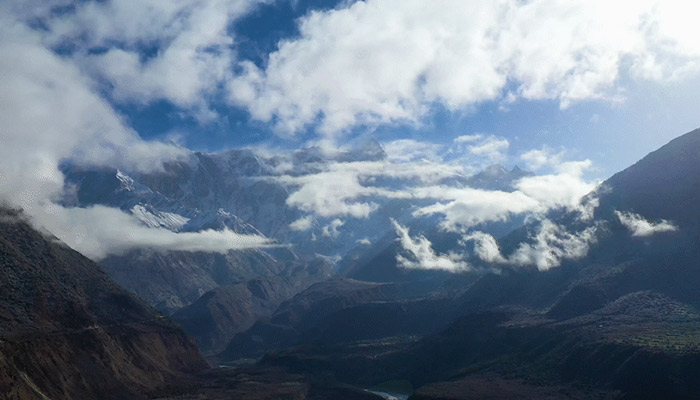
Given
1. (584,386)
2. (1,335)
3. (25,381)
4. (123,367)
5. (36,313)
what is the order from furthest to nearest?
(123,367), (36,313), (584,386), (1,335), (25,381)

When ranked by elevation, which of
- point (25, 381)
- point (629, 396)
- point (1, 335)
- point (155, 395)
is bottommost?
point (629, 396)

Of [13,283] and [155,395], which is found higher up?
[13,283]

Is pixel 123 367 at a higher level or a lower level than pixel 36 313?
lower

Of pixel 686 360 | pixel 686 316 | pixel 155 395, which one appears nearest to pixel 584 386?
pixel 686 360

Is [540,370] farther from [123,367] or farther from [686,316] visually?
[123,367]

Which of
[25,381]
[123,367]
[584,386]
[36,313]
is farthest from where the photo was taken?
[123,367]

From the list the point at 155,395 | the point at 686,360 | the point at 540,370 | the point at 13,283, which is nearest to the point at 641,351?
the point at 686,360

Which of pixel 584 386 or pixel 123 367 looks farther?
pixel 123 367

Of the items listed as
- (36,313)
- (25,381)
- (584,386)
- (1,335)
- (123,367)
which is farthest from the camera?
(123,367)

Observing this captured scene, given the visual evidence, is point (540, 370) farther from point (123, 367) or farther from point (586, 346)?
point (123, 367)
